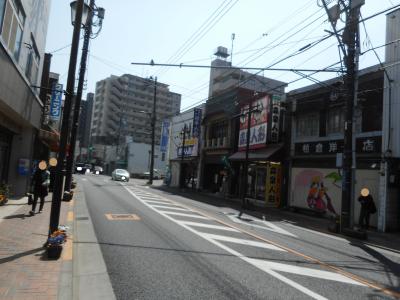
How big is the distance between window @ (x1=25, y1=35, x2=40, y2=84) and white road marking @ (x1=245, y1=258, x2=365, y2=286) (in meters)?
12.5

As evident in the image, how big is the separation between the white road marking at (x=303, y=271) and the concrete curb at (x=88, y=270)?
10.4 feet

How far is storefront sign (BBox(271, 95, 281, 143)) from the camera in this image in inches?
1078

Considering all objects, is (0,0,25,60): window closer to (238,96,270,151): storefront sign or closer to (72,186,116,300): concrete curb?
(72,186,116,300): concrete curb

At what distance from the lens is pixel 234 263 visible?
833 cm

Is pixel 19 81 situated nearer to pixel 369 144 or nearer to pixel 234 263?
pixel 234 263

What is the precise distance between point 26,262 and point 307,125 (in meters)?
20.8

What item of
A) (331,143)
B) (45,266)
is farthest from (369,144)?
(45,266)

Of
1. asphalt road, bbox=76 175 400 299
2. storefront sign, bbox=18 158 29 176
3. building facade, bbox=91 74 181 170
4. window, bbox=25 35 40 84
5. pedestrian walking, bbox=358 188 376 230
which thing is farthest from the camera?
building facade, bbox=91 74 181 170

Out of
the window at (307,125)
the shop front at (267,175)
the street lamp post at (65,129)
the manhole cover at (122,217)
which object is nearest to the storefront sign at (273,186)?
the shop front at (267,175)

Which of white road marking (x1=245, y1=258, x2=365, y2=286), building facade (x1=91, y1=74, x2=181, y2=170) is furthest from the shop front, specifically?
building facade (x1=91, y1=74, x2=181, y2=170)

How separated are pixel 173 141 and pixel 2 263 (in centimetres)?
4479

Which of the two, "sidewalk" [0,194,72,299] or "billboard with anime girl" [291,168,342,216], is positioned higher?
"billboard with anime girl" [291,168,342,216]

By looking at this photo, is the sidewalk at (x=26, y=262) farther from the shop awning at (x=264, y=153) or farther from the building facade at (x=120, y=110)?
the building facade at (x=120, y=110)

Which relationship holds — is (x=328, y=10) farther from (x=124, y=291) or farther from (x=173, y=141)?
(x=173, y=141)
